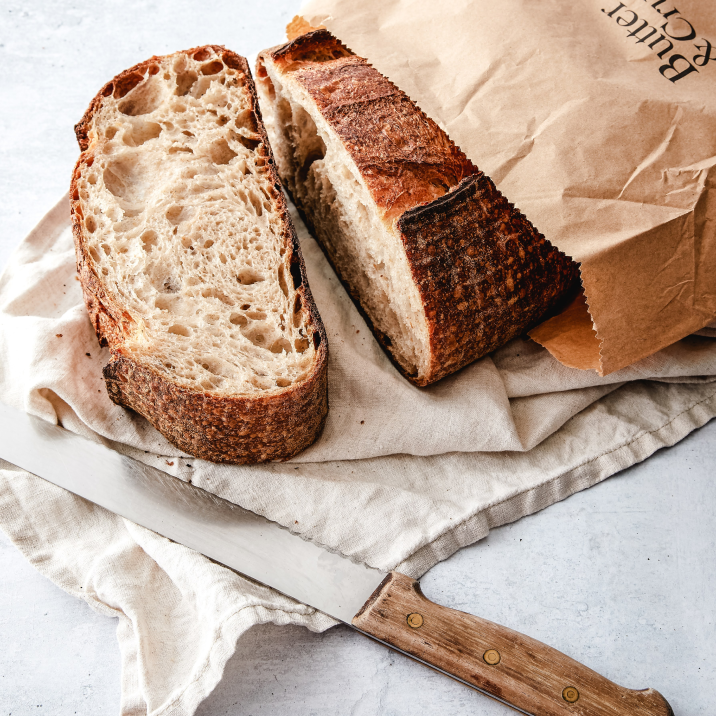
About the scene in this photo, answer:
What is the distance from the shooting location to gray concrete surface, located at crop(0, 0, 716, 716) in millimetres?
1974

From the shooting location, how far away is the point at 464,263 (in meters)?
2.07

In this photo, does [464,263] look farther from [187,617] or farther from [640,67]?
[187,617]

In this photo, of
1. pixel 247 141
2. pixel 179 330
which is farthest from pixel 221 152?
pixel 179 330

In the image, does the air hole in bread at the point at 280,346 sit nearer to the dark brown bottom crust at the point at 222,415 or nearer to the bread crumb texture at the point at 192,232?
the bread crumb texture at the point at 192,232

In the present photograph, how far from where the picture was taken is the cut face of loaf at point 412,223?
2.07 meters

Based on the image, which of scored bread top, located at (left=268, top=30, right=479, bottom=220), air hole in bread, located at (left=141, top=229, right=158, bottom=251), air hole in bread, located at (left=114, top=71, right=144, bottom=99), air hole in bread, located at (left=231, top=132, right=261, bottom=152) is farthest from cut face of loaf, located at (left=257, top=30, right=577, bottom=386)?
air hole in bread, located at (left=141, top=229, right=158, bottom=251)

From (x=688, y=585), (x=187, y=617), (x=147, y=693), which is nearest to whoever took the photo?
(x=147, y=693)

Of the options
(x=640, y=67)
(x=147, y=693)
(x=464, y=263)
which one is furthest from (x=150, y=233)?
(x=640, y=67)

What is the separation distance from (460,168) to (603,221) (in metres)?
0.43

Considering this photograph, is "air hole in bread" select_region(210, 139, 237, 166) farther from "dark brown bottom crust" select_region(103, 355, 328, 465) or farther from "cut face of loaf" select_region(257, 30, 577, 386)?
"dark brown bottom crust" select_region(103, 355, 328, 465)

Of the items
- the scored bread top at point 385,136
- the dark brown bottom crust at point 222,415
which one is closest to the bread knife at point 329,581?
the dark brown bottom crust at point 222,415

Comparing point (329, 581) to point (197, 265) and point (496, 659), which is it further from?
point (197, 265)

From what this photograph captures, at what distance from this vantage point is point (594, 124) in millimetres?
2102

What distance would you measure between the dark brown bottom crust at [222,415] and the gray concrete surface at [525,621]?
499 millimetres
